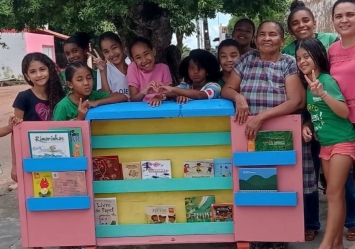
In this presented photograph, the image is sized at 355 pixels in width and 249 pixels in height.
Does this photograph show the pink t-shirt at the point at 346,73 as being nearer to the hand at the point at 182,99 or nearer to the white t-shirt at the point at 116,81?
the hand at the point at 182,99

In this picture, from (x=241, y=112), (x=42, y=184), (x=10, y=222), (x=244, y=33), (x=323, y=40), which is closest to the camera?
(x=241, y=112)

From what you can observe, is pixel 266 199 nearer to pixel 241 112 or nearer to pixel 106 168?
pixel 241 112

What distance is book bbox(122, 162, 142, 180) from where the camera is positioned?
121 inches

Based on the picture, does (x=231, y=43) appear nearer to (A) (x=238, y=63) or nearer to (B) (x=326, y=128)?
(A) (x=238, y=63)

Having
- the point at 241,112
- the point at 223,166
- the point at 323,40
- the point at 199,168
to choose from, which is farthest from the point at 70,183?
the point at 323,40

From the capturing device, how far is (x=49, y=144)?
296cm

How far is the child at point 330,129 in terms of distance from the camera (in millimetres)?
2949

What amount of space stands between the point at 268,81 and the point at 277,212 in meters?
0.84

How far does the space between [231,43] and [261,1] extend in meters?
0.53

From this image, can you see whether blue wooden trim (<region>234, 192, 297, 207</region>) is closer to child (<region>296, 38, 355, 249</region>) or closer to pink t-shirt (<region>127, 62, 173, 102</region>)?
child (<region>296, 38, 355, 249</region>)

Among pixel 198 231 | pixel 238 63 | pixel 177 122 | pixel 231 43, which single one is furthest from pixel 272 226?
pixel 231 43

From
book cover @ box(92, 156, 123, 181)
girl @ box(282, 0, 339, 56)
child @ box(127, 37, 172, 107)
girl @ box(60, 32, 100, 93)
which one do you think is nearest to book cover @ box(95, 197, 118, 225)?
book cover @ box(92, 156, 123, 181)

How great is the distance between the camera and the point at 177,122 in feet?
9.93

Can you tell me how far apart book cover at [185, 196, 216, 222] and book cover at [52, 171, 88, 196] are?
0.67 m
